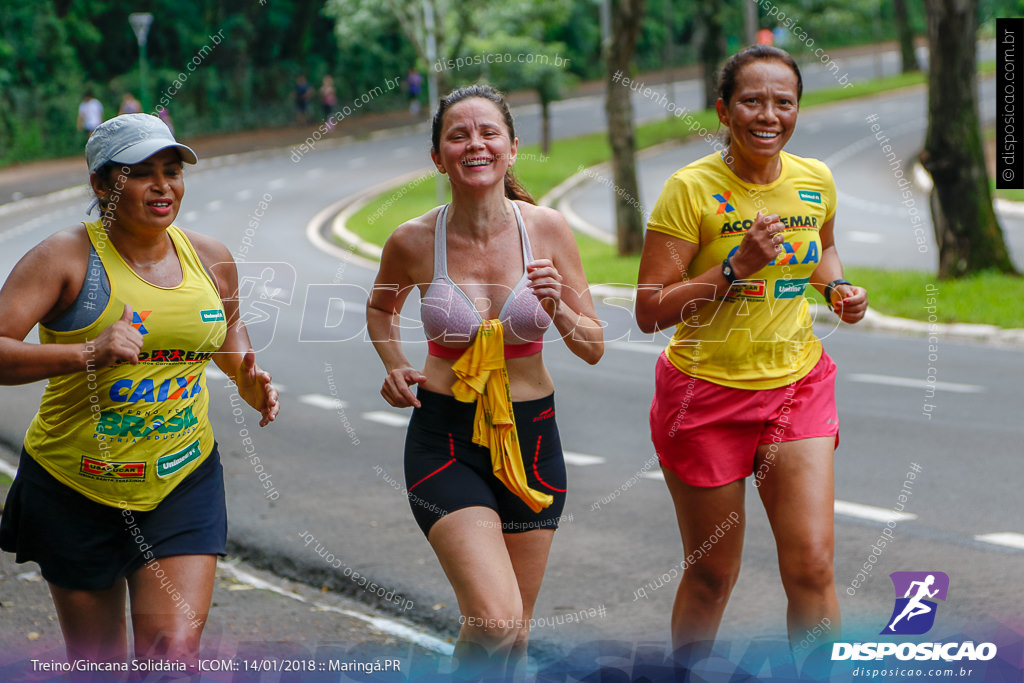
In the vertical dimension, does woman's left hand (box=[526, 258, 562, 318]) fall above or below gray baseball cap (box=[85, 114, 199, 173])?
below

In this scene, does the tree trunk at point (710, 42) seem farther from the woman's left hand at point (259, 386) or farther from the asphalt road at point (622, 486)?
the woman's left hand at point (259, 386)

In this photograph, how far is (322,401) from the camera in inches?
406

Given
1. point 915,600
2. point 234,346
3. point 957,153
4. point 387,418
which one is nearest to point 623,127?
point 957,153

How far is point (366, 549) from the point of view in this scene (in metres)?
6.37

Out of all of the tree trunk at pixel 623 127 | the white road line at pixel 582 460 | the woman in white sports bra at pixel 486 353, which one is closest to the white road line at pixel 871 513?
the white road line at pixel 582 460

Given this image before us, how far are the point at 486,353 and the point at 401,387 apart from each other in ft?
0.87

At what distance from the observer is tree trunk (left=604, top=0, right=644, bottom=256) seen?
17.8 m

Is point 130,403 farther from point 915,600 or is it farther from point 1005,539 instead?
point 1005,539

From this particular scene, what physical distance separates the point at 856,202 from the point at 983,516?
1968 centimetres

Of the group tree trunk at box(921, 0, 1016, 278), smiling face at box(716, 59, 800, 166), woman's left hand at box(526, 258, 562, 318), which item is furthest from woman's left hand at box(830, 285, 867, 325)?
tree trunk at box(921, 0, 1016, 278)

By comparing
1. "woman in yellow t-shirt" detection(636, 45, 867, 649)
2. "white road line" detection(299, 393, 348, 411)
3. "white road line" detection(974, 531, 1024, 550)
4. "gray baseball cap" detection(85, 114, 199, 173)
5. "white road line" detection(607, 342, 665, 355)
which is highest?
"gray baseball cap" detection(85, 114, 199, 173)

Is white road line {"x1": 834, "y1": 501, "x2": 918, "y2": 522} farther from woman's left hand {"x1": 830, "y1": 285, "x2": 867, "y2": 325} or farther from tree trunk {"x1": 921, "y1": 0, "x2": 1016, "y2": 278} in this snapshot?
tree trunk {"x1": 921, "y1": 0, "x2": 1016, "y2": 278}

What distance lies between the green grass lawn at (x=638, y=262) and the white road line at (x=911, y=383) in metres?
1.23

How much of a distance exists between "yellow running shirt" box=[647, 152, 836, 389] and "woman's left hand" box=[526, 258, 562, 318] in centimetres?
56
